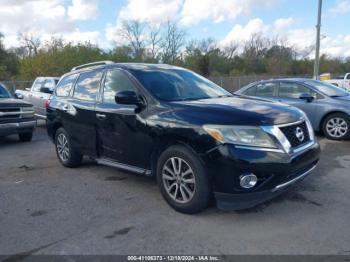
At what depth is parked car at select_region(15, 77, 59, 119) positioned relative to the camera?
1258cm

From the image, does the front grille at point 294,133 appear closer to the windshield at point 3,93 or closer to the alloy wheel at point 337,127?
the alloy wheel at point 337,127

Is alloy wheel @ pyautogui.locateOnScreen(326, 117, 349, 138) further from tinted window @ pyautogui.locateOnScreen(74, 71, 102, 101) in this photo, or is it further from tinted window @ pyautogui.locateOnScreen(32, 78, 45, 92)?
tinted window @ pyautogui.locateOnScreen(32, 78, 45, 92)

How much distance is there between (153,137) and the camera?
4258 mm

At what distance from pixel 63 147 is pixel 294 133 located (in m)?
4.22

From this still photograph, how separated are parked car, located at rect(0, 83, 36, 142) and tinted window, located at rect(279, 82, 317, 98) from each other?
267 inches

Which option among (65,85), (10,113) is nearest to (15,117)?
(10,113)

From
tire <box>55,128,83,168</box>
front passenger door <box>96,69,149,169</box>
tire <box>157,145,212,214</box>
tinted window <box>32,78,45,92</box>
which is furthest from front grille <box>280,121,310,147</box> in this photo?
tinted window <box>32,78,45,92</box>

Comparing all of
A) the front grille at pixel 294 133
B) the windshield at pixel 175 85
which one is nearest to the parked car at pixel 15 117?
the windshield at pixel 175 85

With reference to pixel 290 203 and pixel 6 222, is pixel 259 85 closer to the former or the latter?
pixel 290 203

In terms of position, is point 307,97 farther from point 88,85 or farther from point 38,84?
point 38,84

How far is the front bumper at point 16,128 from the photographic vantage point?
8.52 meters

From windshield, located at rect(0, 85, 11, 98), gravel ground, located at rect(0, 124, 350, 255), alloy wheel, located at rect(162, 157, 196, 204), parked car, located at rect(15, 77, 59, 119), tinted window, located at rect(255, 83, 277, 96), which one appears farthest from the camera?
parked car, located at rect(15, 77, 59, 119)

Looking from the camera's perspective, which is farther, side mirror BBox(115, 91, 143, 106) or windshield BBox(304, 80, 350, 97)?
windshield BBox(304, 80, 350, 97)

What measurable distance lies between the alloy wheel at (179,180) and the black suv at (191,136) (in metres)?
0.01
